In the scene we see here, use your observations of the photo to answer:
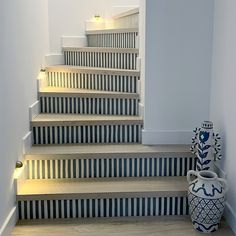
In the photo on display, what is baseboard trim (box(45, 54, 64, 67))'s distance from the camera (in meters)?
3.84

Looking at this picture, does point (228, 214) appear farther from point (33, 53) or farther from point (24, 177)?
point (33, 53)

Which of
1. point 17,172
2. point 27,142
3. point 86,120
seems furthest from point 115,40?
point 17,172

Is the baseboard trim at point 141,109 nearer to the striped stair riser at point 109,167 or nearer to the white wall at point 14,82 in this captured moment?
the striped stair riser at point 109,167

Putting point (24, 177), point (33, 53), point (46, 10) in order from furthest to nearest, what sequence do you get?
1. point (46, 10)
2. point (33, 53)
3. point (24, 177)

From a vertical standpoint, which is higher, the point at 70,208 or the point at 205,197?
the point at 205,197

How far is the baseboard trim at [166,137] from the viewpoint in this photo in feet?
9.78

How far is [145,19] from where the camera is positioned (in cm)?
285

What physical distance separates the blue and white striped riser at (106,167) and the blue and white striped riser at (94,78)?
2.69 feet

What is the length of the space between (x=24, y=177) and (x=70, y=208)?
16.6 inches

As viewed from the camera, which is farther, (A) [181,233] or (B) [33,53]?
(B) [33,53]

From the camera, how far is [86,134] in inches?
118

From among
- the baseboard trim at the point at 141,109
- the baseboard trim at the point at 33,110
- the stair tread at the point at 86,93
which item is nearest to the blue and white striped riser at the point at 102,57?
the stair tread at the point at 86,93

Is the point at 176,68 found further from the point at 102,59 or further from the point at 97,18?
the point at 97,18

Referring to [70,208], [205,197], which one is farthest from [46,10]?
[205,197]
